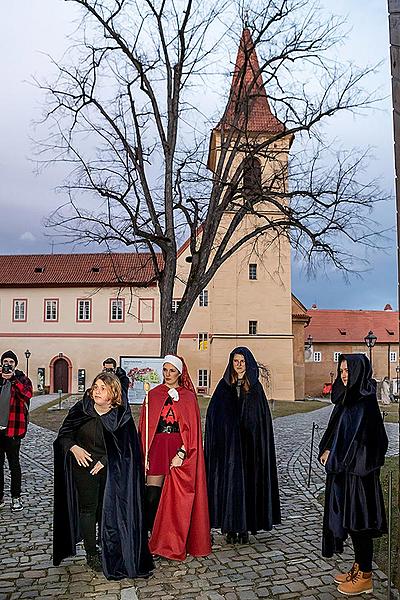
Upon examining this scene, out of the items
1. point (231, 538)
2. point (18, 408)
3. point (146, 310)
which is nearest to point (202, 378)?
point (146, 310)

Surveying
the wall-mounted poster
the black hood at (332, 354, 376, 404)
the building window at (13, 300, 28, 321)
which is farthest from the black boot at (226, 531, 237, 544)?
the building window at (13, 300, 28, 321)

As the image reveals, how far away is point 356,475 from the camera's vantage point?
5.23 m

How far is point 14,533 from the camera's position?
23.4ft

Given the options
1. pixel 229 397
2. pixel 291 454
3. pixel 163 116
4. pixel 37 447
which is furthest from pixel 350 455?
pixel 163 116

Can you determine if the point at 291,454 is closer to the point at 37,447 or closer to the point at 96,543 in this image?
the point at 37,447

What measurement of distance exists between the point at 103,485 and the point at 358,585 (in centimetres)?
232

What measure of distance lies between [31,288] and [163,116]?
93.5 ft

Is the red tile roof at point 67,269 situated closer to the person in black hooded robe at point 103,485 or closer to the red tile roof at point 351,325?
the red tile roof at point 351,325

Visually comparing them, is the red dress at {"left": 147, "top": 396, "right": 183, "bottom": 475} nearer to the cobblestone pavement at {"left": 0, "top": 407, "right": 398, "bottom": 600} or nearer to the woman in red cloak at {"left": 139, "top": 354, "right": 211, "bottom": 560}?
the woman in red cloak at {"left": 139, "top": 354, "right": 211, "bottom": 560}

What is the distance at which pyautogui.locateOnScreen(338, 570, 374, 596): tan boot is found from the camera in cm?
527

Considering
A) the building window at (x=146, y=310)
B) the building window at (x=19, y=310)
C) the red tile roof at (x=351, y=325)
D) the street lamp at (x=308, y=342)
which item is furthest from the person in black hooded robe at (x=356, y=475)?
the red tile roof at (x=351, y=325)

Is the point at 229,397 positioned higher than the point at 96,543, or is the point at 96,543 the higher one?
the point at 229,397

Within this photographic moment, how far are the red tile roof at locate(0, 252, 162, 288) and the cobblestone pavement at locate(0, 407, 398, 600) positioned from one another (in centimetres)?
3490

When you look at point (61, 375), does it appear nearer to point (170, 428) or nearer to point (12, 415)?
point (12, 415)
